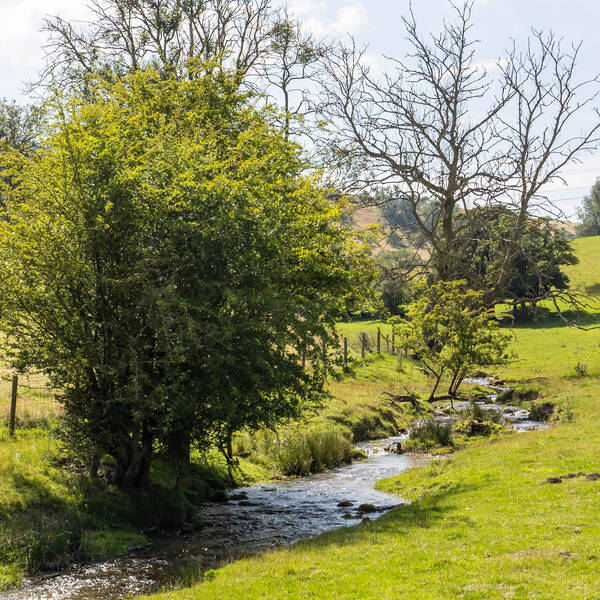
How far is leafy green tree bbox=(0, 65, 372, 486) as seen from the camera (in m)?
16.2

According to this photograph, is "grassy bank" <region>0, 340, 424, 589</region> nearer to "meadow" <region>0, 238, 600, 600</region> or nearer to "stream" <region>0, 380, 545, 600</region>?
"meadow" <region>0, 238, 600, 600</region>

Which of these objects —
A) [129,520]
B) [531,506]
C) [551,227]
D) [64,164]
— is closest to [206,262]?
[64,164]

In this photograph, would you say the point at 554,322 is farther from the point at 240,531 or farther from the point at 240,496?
the point at 240,531

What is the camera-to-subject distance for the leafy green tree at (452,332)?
36.7 meters

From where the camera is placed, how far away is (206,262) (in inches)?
661

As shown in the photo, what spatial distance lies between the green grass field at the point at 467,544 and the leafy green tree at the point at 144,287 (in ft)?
15.6

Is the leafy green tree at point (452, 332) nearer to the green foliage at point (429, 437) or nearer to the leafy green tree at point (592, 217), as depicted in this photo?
the green foliage at point (429, 437)

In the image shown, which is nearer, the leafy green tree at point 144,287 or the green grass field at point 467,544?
the green grass field at point 467,544

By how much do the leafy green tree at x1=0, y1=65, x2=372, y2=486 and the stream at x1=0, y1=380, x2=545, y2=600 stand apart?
120 inches

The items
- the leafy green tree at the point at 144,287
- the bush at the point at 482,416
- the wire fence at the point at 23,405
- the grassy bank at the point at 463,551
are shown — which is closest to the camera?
the grassy bank at the point at 463,551

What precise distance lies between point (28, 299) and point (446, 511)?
41.8 ft

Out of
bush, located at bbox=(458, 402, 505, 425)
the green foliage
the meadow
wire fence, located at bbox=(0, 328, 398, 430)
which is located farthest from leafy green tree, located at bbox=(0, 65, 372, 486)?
bush, located at bbox=(458, 402, 505, 425)

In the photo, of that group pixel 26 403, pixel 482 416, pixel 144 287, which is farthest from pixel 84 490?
pixel 482 416

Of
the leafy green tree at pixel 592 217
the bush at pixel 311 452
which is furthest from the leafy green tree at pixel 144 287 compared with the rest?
the leafy green tree at pixel 592 217
